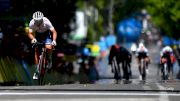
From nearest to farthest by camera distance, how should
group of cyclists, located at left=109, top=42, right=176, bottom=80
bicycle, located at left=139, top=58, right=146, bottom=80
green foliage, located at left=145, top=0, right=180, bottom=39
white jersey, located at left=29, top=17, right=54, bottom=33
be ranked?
1. white jersey, located at left=29, top=17, right=54, bottom=33
2. group of cyclists, located at left=109, top=42, right=176, bottom=80
3. bicycle, located at left=139, top=58, right=146, bottom=80
4. green foliage, located at left=145, top=0, right=180, bottom=39

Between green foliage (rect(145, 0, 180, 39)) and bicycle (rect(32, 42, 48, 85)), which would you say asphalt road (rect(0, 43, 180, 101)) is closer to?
bicycle (rect(32, 42, 48, 85))

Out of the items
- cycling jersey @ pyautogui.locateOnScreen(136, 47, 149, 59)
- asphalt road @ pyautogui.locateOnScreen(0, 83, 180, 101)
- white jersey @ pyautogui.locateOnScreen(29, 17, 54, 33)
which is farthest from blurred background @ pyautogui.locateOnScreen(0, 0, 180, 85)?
asphalt road @ pyautogui.locateOnScreen(0, 83, 180, 101)

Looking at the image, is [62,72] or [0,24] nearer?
[0,24]

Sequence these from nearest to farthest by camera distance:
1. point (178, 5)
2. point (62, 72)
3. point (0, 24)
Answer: point (0, 24) < point (62, 72) < point (178, 5)

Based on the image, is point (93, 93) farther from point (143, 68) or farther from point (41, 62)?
point (143, 68)

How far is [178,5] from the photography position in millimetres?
43938

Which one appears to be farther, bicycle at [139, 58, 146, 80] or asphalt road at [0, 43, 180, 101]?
bicycle at [139, 58, 146, 80]

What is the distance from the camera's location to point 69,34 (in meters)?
44.8

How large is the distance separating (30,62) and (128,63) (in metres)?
3.42

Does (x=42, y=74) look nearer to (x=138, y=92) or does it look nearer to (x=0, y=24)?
(x=138, y=92)

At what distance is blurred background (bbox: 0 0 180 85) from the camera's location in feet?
67.8

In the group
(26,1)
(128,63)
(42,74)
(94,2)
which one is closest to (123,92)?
(42,74)

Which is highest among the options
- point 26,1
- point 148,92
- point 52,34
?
point 26,1

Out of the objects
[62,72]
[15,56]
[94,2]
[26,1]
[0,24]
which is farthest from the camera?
[94,2]
